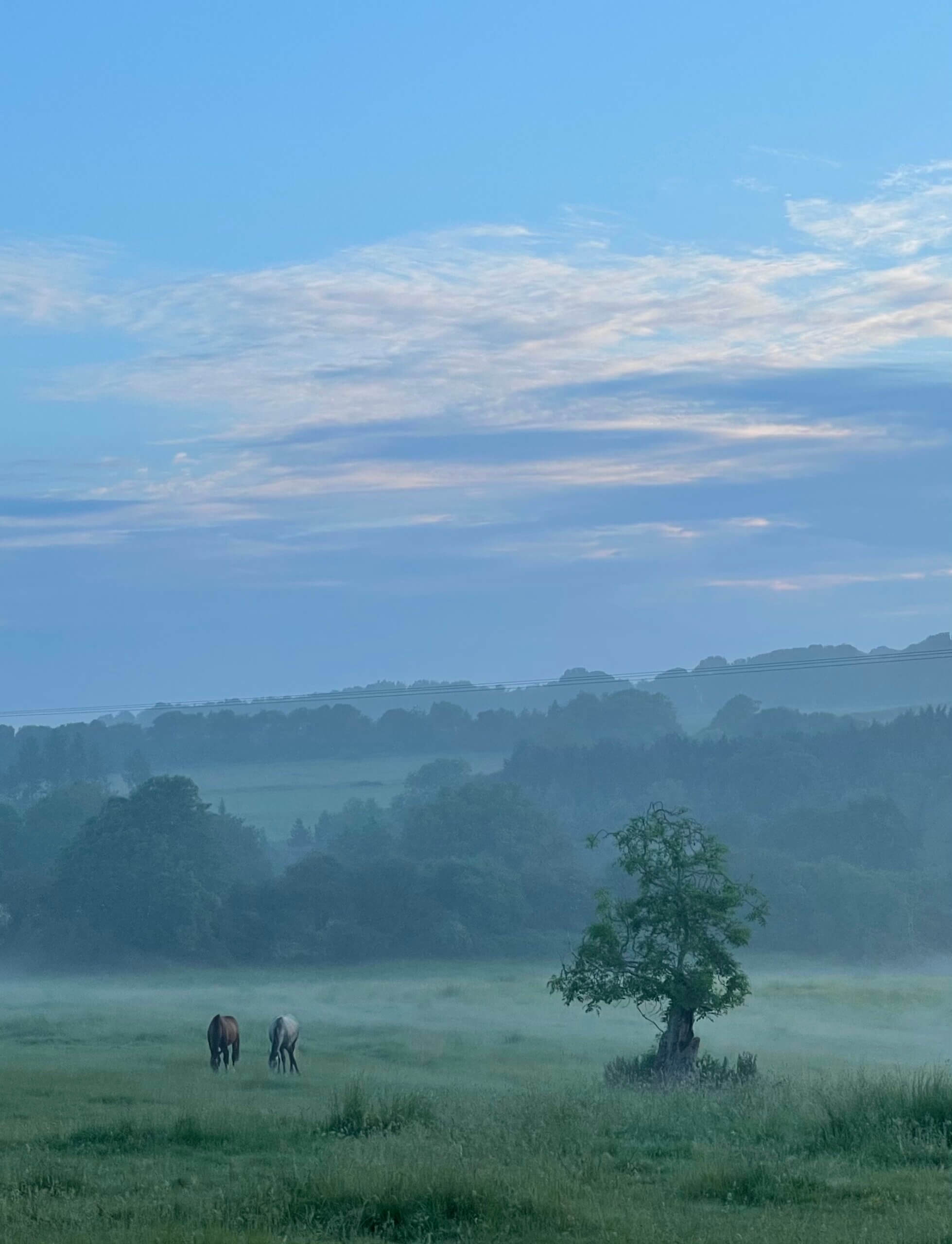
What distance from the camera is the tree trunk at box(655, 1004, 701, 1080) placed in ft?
94.4

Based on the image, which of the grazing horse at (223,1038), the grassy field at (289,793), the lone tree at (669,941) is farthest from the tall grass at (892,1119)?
the grassy field at (289,793)

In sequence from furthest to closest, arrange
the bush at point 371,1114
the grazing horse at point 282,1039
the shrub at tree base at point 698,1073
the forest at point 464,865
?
the forest at point 464,865 → the grazing horse at point 282,1039 → the shrub at tree base at point 698,1073 → the bush at point 371,1114

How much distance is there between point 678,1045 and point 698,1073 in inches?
65.6

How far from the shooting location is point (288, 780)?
192 metres

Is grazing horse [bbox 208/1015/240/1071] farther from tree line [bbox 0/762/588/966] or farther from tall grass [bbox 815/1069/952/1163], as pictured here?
tree line [bbox 0/762/588/966]

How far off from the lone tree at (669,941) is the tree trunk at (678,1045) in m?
0.02

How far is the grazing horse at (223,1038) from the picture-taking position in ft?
109

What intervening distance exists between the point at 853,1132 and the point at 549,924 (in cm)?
7791

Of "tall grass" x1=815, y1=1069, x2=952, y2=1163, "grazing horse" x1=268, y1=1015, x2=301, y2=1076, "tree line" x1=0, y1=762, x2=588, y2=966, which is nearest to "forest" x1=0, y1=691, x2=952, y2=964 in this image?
"tree line" x1=0, y1=762, x2=588, y2=966

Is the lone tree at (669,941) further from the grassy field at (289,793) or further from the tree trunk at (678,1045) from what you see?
the grassy field at (289,793)

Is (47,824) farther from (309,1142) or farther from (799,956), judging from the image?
(309,1142)

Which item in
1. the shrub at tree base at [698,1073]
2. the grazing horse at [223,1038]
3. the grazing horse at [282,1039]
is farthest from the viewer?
the grazing horse at [282,1039]

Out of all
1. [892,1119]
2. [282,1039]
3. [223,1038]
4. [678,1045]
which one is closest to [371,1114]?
[892,1119]

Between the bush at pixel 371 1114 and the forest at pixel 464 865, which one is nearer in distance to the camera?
the bush at pixel 371 1114
